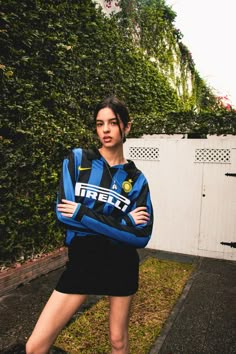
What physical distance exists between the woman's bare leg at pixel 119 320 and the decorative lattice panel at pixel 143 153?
17.5ft

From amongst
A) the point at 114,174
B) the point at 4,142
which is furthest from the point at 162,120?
the point at 114,174

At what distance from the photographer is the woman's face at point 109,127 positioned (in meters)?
1.81

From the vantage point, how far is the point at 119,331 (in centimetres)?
173

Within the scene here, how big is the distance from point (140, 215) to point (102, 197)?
0.27m

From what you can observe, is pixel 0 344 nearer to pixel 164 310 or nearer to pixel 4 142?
pixel 164 310

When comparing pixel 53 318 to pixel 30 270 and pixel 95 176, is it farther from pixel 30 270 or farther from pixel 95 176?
pixel 30 270

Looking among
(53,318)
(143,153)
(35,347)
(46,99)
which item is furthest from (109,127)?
(143,153)

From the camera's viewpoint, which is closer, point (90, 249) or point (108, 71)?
point (90, 249)

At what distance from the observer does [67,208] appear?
5.45ft

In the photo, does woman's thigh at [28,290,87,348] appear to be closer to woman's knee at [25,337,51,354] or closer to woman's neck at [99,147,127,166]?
woman's knee at [25,337,51,354]

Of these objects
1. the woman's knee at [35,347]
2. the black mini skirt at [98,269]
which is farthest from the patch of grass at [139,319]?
the black mini skirt at [98,269]

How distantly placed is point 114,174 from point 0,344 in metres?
2.40

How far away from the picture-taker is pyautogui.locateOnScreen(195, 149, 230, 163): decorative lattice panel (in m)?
6.16

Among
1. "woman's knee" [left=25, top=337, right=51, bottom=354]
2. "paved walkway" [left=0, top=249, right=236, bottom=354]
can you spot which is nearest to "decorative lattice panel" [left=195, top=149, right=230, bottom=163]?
"paved walkway" [left=0, top=249, right=236, bottom=354]
